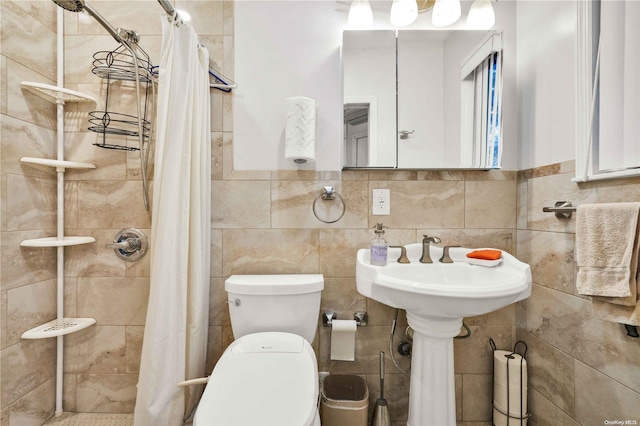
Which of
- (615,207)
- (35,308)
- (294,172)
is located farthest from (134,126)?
(615,207)

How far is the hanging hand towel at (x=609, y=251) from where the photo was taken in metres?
0.85

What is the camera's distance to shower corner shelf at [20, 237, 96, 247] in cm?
128

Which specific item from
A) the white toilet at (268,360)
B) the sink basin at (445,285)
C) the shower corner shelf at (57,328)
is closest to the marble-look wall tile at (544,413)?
the sink basin at (445,285)

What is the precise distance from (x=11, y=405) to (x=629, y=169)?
Result: 2.51 m

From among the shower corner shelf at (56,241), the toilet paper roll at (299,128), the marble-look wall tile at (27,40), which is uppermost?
the marble-look wall tile at (27,40)

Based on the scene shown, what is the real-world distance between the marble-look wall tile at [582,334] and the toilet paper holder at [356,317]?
0.78 m

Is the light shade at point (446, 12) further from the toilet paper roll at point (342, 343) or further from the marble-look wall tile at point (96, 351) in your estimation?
the marble-look wall tile at point (96, 351)

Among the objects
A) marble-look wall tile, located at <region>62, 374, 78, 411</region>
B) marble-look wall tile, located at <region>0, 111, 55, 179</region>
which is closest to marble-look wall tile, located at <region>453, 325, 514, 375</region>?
marble-look wall tile, located at <region>62, 374, 78, 411</region>

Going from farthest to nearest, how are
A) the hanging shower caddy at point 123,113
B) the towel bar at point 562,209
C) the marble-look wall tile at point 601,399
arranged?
the hanging shower caddy at point 123,113 → the towel bar at point 562,209 → the marble-look wall tile at point 601,399

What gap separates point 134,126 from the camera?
1511mm

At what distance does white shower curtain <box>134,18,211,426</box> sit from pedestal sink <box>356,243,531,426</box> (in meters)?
0.75

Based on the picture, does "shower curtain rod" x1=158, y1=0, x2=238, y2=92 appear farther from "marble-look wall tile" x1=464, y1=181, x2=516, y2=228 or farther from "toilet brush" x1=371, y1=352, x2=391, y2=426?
"toilet brush" x1=371, y1=352, x2=391, y2=426

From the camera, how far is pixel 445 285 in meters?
1.00

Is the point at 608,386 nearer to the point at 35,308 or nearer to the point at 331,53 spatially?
the point at 331,53
